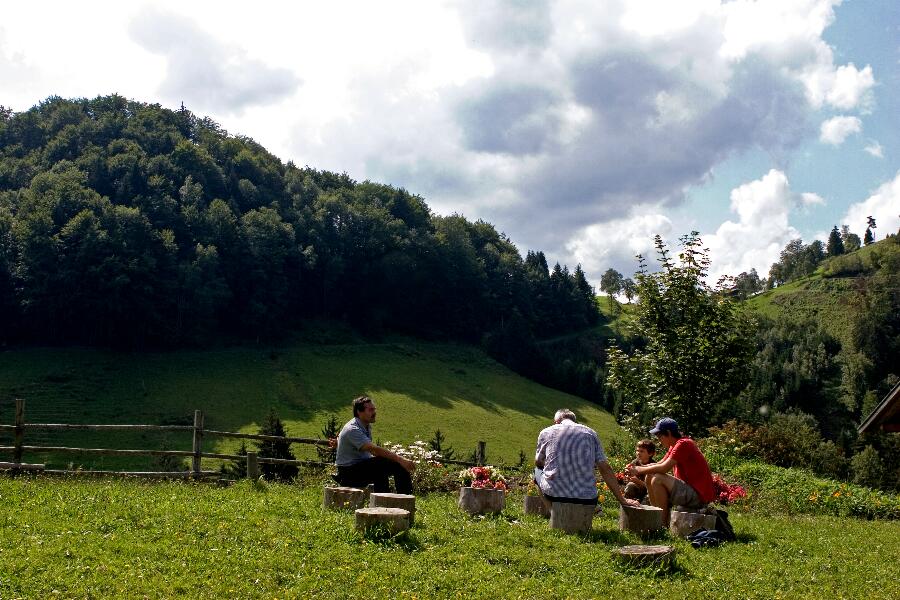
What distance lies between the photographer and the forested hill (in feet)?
196

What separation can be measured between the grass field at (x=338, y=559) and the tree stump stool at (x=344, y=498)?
29 cm

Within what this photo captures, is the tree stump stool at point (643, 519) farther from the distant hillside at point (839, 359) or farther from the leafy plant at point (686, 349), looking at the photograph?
the distant hillside at point (839, 359)

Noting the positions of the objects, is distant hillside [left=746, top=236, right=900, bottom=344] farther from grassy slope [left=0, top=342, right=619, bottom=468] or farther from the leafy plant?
the leafy plant

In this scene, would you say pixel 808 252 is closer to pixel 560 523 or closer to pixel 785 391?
pixel 785 391

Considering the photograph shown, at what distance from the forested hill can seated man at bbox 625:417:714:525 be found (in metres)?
57.1

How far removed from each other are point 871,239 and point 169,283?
138m

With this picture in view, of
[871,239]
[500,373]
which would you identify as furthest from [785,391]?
[871,239]

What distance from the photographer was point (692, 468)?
985cm

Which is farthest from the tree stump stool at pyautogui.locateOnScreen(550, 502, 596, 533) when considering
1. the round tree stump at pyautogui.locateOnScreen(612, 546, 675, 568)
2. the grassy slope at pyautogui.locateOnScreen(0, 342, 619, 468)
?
the grassy slope at pyautogui.locateOnScreen(0, 342, 619, 468)

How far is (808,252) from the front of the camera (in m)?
143

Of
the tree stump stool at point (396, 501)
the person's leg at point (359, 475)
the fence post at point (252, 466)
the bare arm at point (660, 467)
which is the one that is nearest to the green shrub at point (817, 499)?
the bare arm at point (660, 467)

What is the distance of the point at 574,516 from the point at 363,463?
3.12 meters

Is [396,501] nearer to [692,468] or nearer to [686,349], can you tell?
[692,468]

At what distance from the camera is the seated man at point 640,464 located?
1085cm
